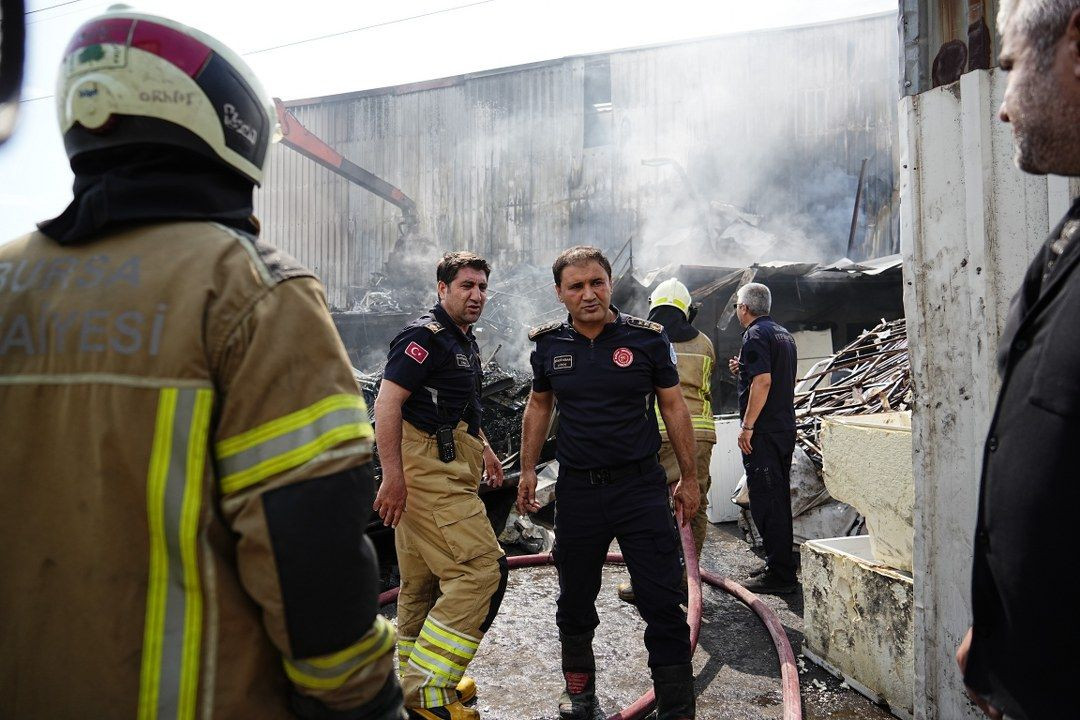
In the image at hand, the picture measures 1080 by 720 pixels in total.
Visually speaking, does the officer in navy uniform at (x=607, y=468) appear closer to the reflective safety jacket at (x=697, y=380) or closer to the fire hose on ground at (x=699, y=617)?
the fire hose on ground at (x=699, y=617)

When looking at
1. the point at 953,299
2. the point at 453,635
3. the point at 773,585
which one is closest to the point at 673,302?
the point at 773,585

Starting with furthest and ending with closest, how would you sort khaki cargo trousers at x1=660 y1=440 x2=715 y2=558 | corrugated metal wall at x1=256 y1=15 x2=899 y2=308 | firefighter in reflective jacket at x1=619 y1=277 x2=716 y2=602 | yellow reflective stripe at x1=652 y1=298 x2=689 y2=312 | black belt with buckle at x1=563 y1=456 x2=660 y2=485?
corrugated metal wall at x1=256 y1=15 x2=899 y2=308, yellow reflective stripe at x1=652 y1=298 x2=689 y2=312, firefighter in reflective jacket at x1=619 y1=277 x2=716 y2=602, khaki cargo trousers at x1=660 y1=440 x2=715 y2=558, black belt with buckle at x1=563 y1=456 x2=660 y2=485

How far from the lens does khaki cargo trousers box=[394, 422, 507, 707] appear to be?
2.89 meters

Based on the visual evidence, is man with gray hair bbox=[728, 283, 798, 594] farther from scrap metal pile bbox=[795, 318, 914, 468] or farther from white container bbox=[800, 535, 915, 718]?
white container bbox=[800, 535, 915, 718]

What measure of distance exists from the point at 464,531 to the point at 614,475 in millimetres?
758

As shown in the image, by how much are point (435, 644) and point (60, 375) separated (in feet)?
7.22

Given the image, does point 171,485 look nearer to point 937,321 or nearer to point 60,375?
point 60,375

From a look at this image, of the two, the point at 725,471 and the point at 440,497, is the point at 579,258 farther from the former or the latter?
the point at 725,471

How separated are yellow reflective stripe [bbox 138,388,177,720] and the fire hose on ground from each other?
7.74 feet

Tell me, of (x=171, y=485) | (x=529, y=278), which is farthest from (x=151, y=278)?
(x=529, y=278)

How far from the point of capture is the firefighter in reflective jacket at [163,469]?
108 centimetres

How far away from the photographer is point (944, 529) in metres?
2.57

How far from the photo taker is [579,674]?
10.7 ft

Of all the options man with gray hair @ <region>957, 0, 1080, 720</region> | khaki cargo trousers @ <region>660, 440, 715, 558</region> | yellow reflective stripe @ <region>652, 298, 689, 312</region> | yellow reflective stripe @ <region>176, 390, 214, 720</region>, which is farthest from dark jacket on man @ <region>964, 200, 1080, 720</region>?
yellow reflective stripe @ <region>652, 298, 689, 312</region>
